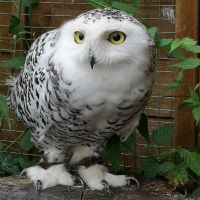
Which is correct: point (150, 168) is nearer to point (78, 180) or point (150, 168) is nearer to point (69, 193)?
point (78, 180)

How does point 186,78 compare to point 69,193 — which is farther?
point 186,78

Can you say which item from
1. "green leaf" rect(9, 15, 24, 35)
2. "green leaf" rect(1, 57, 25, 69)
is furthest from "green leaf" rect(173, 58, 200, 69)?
"green leaf" rect(9, 15, 24, 35)

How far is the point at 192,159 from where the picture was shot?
2570 millimetres

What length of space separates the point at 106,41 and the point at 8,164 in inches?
52.8

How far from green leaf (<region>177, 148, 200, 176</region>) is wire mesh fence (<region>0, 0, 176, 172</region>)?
367 mm

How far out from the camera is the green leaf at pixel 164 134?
9.47 ft

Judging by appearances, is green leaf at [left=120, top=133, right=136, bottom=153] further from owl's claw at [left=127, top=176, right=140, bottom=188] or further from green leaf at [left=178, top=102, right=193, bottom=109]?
green leaf at [left=178, top=102, right=193, bottom=109]

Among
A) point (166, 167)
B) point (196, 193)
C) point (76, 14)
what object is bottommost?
point (196, 193)

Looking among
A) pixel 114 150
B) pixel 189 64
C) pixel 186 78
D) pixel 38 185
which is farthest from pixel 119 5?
pixel 38 185

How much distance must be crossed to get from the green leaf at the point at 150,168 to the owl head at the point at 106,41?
2.66 ft

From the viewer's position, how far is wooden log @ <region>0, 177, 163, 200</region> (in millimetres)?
2561

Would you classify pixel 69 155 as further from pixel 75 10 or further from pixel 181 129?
pixel 75 10

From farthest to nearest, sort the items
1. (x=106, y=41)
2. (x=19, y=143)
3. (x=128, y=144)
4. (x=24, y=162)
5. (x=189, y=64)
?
(x=24, y=162) → (x=19, y=143) → (x=128, y=144) → (x=189, y=64) → (x=106, y=41)

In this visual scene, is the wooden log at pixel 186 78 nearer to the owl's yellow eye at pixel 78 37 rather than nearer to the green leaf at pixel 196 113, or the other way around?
the green leaf at pixel 196 113
